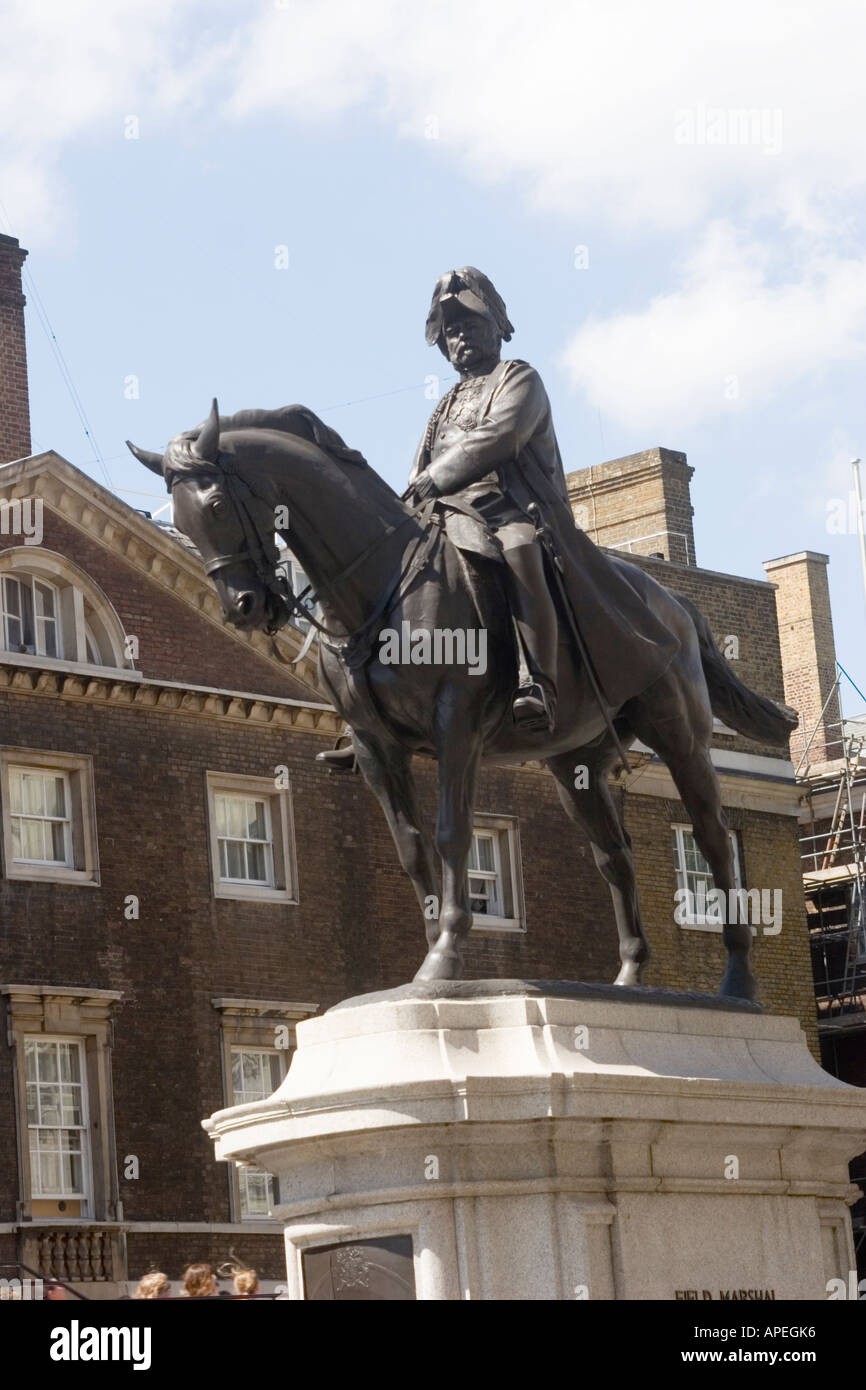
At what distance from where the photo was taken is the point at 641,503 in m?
42.5

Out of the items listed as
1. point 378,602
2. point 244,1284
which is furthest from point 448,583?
point 244,1284

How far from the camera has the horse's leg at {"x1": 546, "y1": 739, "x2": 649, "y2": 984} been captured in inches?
445

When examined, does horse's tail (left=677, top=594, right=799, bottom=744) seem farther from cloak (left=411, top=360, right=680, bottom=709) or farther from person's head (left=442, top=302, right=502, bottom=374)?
person's head (left=442, top=302, right=502, bottom=374)

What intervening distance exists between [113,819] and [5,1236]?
5.57 metres

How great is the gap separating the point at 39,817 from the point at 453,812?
2091 cm

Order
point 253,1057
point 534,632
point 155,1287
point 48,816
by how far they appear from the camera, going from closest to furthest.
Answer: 1. point 534,632
2. point 155,1287
3. point 48,816
4. point 253,1057

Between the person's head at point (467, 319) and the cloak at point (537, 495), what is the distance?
0.66 feet

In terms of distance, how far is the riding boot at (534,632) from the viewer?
10.1m

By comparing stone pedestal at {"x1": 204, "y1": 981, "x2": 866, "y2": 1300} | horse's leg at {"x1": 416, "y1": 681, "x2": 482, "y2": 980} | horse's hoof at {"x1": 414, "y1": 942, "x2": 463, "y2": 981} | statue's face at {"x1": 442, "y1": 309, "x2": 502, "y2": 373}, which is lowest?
stone pedestal at {"x1": 204, "y1": 981, "x2": 866, "y2": 1300}

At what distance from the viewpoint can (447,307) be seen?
36.3 feet

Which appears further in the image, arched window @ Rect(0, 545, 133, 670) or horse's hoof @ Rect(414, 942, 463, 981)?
arched window @ Rect(0, 545, 133, 670)

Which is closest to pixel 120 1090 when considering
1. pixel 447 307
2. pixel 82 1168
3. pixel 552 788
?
pixel 82 1168

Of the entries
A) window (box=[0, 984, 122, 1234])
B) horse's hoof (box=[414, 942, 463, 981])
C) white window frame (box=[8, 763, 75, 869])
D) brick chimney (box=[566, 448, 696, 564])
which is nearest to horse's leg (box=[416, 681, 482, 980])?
horse's hoof (box=[414, 942, 463, 981])

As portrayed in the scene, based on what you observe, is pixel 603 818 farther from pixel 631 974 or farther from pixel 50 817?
pixel 50 817
